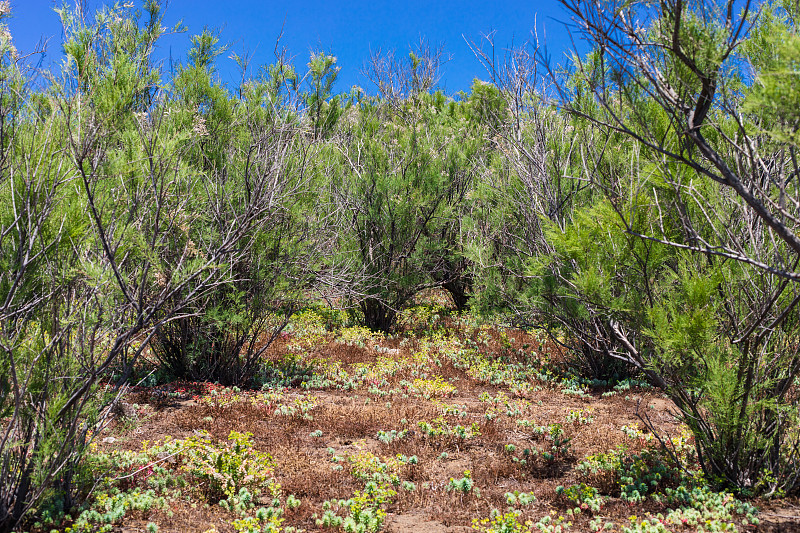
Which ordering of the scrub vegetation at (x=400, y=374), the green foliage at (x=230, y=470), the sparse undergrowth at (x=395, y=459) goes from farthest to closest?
the green foliage at (x=230, y=470) < the sparse undergrowth at (x=395, y=459) < the scrub vegetation at (x=400, y=374)

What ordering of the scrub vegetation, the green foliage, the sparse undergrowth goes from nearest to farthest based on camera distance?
the scrub vegetation
the sparse undergrowth
the green foliage

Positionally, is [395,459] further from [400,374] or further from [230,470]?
[400,374]

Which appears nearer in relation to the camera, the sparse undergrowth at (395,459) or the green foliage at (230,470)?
the sparse undergrowth at (395,459)

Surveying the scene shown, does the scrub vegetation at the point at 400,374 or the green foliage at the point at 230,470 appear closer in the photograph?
the scrub vegetation at the point at 400,374

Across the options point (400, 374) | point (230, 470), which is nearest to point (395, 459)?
point (230, 470)

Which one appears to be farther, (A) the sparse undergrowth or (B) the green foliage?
(B) the green foliage

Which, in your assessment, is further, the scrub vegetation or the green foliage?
the green foliage

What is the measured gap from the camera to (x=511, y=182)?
8781 millimetres

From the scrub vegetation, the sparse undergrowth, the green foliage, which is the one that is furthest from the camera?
the green foliage

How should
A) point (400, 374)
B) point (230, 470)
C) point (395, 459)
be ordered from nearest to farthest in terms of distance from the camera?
1. point (230, 470)
2. point (395, 459)
3. point (400, 374)

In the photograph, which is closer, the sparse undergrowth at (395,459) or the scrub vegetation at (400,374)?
the scrub vegetation at (400,374)

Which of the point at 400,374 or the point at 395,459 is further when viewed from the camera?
the point at 400,374

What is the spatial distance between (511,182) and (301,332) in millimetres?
4458

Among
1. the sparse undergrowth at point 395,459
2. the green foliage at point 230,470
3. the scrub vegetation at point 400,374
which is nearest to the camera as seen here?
the scrub vegetation at point 400,374
